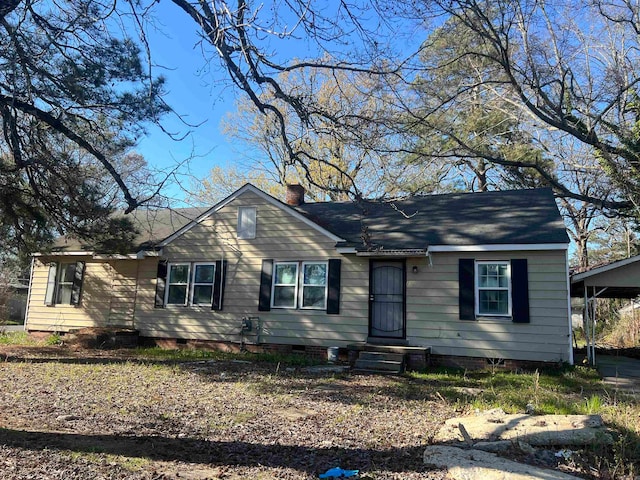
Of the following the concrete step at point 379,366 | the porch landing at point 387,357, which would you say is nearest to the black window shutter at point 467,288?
the porch landing at point 387,357

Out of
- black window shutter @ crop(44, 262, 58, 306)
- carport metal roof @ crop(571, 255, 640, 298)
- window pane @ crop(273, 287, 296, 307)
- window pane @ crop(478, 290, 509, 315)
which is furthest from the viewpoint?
black window shutter @ crop(44, 262, 58, 306)

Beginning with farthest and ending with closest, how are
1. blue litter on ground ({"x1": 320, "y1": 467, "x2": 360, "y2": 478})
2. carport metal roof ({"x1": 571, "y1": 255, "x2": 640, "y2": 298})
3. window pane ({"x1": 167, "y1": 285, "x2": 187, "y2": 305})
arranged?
window pane ({"x1": 167, "y1": 285, "x2": 187, "y2": 305}), carport metal roof ({"x1": 571, "y1": 255, "x2": 640, "y2": 298}), blue litter on ground ({"x1": 320, "y1": 467, "x2": 360, "y2": 478})

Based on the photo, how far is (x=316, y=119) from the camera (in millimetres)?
6355

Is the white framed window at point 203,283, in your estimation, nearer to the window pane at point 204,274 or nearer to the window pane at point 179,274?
the window pane at point 204,274

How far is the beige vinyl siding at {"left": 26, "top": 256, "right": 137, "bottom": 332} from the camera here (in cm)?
1413

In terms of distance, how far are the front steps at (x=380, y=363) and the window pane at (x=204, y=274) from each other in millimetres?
5115

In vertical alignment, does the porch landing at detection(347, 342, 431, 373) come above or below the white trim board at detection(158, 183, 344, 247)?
below

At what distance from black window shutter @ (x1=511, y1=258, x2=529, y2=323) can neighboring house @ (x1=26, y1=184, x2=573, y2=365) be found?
0.07 feet

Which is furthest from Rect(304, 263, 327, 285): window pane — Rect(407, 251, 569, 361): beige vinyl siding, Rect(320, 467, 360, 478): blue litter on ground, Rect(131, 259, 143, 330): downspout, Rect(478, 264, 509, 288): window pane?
Rect(320, 467, 360, 478): blue litter on ground

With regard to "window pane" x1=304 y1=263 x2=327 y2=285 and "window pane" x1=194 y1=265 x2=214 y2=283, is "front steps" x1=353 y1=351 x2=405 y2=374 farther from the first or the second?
"window pane" x1=194 y1=265 x2=214 y2=283

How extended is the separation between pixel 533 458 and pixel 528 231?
711cm

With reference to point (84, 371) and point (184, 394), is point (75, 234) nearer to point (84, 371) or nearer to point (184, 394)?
point (84, 371)

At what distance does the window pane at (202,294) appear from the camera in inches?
516

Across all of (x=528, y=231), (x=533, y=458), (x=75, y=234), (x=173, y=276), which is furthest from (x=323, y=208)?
(x=533, y=458)
